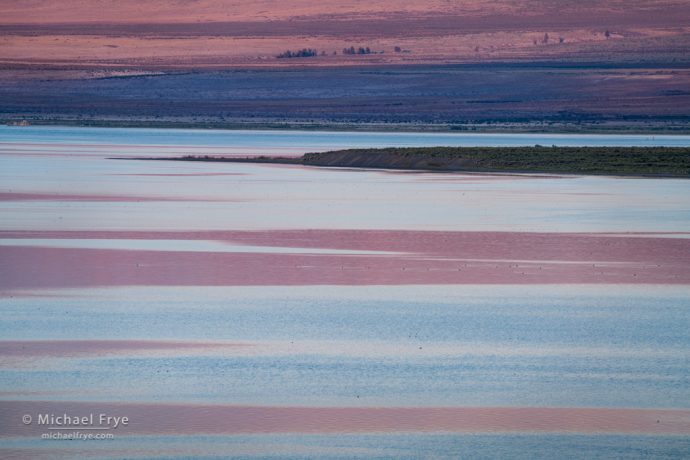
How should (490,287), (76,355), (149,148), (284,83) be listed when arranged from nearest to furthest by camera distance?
(76,355), (490,287), (149,148), (284,83)

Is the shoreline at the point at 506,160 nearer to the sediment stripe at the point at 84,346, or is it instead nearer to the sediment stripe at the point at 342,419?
the sediment stripe at the point at 84,346

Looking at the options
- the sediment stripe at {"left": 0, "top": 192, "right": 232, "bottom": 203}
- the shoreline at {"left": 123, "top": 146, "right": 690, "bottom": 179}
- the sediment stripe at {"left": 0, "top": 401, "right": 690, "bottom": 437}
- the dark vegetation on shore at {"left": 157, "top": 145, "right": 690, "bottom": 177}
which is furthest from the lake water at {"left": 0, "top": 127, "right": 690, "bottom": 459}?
the dark vegetation on shore at {"left": 157, "top": 145, "right": 690, "bottom": 177}

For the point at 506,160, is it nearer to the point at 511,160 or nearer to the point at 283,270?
the point at 511,160

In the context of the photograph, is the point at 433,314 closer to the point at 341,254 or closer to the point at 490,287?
the point at 490,287

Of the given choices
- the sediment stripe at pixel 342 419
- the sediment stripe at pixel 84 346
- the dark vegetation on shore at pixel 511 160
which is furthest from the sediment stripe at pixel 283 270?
the dark vegetation on shore at pixel 511 160

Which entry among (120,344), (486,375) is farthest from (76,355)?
(486,375)

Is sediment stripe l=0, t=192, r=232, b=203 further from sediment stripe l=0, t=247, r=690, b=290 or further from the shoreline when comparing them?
the shoreline
